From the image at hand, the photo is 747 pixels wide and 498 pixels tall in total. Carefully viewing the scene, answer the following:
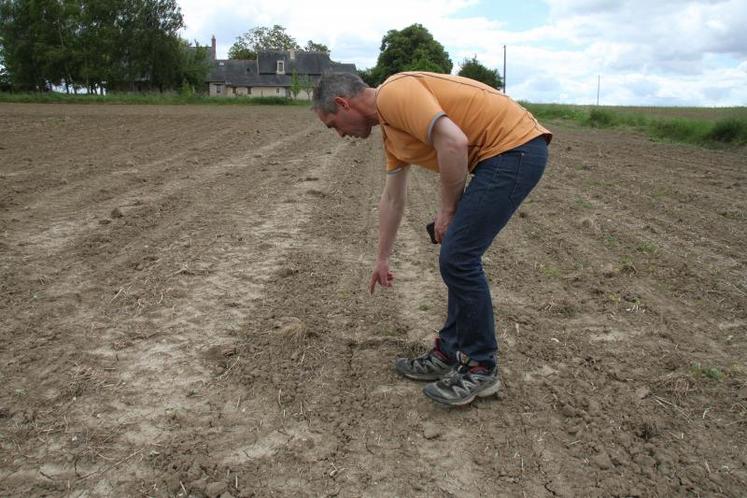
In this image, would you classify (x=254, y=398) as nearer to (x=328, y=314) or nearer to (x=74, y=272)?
(x=328, y=314)

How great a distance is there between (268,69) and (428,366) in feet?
257

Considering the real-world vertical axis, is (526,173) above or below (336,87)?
below

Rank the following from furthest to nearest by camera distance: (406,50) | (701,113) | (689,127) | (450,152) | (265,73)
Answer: (265,73), (406,50), (701,113), (689,127), (450,152)

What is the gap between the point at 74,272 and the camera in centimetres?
475

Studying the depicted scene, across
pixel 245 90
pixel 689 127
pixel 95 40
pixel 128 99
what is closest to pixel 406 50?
pixel 245 90

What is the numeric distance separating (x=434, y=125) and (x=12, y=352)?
2.78 meters

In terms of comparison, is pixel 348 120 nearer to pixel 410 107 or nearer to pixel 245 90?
pixel 410 107

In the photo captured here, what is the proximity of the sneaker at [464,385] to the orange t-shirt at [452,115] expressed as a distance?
1.04 meters

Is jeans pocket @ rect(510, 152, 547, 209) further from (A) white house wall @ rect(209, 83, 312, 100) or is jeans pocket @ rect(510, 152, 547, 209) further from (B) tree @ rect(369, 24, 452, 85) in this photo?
(A) white house wall @ rect(209, 83, 312, 100)

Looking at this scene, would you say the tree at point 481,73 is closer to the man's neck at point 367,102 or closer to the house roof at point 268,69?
the house roof at point 268,69

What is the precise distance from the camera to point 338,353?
351 centimetres

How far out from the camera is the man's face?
2822mm

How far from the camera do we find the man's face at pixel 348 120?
2822mm

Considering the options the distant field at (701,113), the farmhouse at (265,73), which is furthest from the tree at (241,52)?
the distant field at (701,113)
